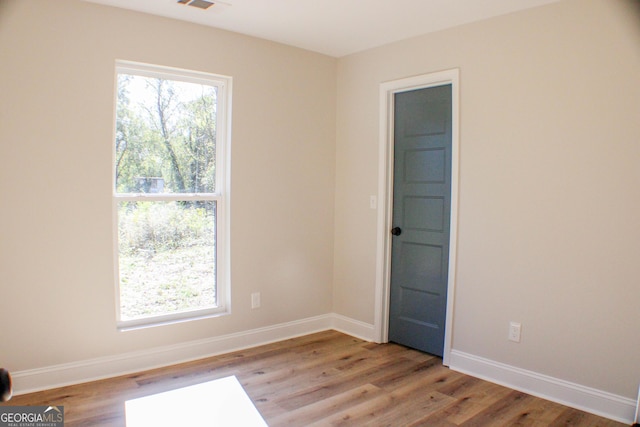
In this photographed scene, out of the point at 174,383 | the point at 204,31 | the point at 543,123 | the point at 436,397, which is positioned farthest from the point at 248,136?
the point at 436,397

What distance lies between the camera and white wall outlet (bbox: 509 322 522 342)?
282cm

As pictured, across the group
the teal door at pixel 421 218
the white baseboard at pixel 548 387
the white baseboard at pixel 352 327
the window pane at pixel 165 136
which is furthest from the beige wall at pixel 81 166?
the white baseboard at pixel 548 387

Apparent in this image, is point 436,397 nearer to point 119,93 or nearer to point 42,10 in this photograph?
point 119,93

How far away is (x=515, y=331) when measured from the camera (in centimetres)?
283

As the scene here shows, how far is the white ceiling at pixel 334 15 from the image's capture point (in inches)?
107

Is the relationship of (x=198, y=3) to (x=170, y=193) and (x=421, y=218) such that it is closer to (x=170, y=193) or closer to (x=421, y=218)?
(x=170, y=193)

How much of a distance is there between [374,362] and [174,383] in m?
1.45

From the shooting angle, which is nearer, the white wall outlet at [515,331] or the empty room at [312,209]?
the empty room at [312,209]

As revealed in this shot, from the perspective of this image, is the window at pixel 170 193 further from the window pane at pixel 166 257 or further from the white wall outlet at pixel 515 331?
the white wall outlet at pixel 515 331

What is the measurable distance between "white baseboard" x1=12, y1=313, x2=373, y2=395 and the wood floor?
2.9 inches

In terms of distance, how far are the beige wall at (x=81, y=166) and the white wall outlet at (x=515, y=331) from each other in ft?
6.33

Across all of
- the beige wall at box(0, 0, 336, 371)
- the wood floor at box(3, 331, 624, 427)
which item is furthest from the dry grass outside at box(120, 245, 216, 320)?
the wood floor at box(3, 331, 624, 427)

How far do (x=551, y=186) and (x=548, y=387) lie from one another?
4.18 ft

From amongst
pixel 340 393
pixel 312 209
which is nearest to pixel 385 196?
pixel 312 209
